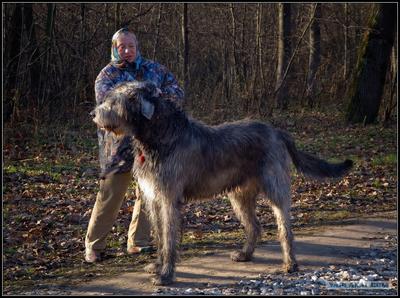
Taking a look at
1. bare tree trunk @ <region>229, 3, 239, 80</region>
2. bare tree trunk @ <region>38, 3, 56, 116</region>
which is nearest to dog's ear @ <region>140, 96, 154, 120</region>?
bare tree trunk @ <region>38, 3, 56, 116</region>

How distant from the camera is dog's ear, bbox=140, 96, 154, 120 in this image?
570 centimetres

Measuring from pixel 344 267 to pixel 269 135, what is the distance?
5.16ft

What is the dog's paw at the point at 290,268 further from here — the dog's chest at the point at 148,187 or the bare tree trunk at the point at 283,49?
the bare tree trunk at the point at 283,49

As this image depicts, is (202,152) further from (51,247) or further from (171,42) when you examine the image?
(171,42)

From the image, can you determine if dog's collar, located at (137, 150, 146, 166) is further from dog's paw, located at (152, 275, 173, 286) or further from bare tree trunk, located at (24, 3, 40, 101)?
bare tree trunk, located at (24, 3, 40, 101)

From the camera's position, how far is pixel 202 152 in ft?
19.8

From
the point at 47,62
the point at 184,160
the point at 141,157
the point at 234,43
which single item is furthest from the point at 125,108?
the point at 234,43

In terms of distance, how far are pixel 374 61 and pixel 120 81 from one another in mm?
10936

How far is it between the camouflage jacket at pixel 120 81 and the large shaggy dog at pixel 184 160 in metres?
0.52

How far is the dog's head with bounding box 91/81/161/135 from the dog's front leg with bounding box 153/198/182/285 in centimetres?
81

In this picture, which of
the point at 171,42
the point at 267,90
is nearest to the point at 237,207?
the point at 267,90

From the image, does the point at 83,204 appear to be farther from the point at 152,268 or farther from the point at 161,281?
the point at 161,281

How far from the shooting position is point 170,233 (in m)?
5.93

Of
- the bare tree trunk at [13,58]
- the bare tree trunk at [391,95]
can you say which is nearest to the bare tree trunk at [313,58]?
the bare tree trunk at [391,95]
